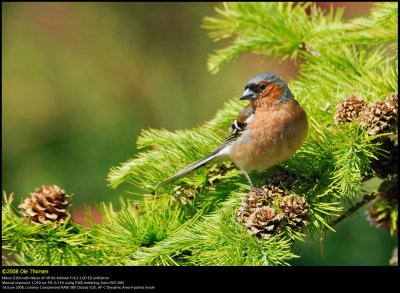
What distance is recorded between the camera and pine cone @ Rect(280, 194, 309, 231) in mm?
1768

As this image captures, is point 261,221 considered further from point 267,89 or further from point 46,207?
point 267,89

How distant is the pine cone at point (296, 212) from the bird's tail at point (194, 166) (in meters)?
0.50

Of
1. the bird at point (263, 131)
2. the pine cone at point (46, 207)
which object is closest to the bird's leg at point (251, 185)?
the bird at point (263, 131)

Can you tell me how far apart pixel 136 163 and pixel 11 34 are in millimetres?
4722

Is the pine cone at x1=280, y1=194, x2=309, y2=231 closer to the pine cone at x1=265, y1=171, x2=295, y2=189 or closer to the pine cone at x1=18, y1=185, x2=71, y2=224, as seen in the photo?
the pine cone at x1=265, y1=171, x2=295, y2=189

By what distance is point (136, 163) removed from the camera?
7.49 ft

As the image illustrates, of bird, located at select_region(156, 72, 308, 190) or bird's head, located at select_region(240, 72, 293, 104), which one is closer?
bird, located at select_region(156, 72, 308, 190)

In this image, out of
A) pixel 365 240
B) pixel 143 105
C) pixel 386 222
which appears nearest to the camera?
pixel 386 222

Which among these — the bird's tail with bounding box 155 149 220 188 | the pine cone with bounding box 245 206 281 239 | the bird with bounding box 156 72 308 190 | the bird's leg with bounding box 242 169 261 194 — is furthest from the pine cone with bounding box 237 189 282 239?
the bird's tail with bounding box 155 149 220 188

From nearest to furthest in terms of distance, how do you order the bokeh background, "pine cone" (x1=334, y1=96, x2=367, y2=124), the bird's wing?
"pine cone" (x1=334, y1=96, x2=367, y2=124)
the bird's wing
the bokeh background

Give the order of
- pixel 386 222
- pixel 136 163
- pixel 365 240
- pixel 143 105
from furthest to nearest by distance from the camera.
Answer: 1. pixel 143 105
2. pixel 365 240
3. pixel 386 222
4. pixel 136 163

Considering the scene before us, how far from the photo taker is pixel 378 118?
6.55 ft
